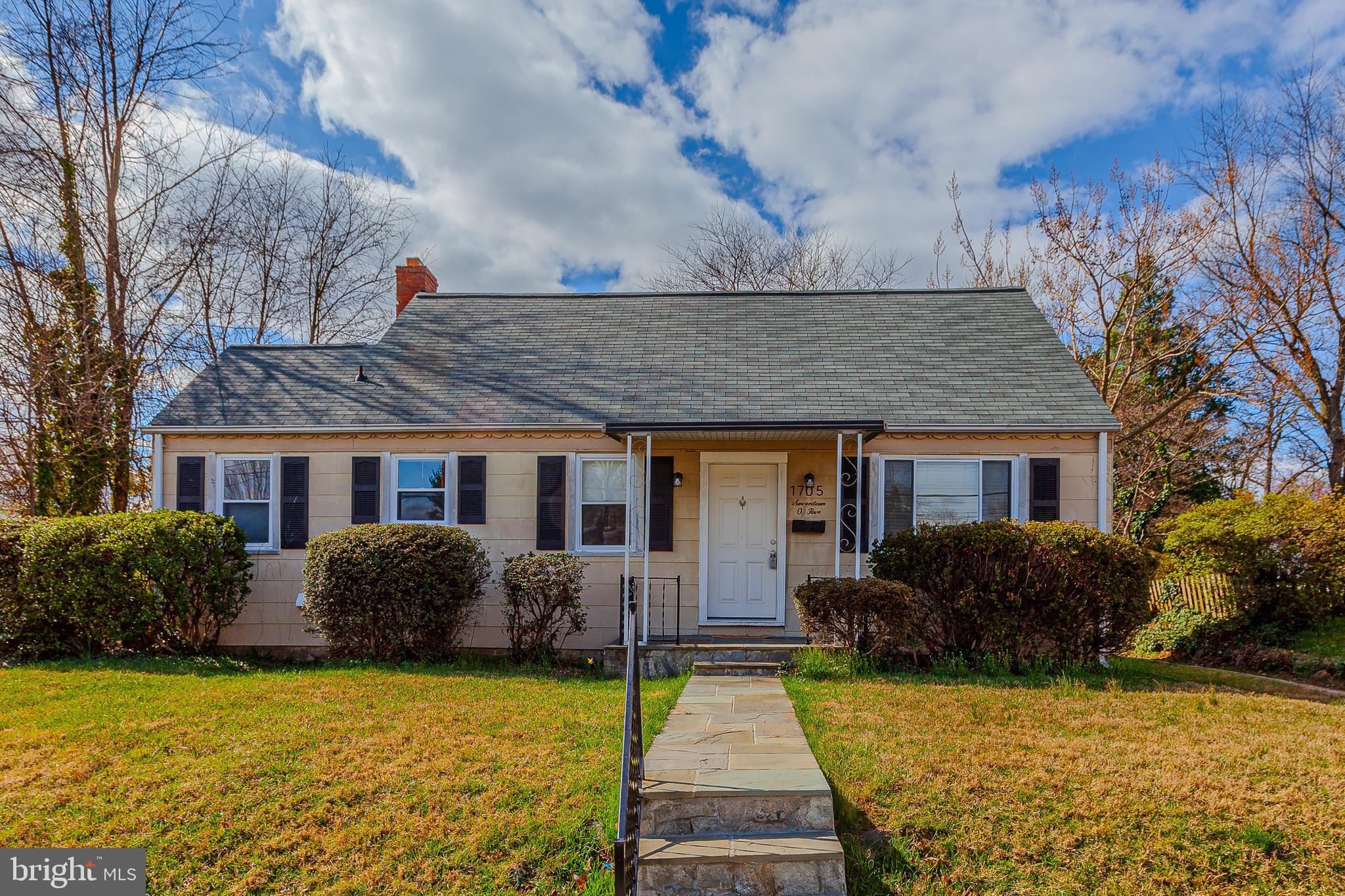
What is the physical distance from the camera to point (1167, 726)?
586 centimetres

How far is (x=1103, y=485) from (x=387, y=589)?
27.9 ft

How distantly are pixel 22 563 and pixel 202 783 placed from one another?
6.03 m

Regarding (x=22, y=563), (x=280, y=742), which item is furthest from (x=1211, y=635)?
(x=22, y=563)

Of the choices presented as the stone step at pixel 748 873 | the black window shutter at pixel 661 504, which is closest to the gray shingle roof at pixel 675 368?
the black window shutter at pixel 661 504

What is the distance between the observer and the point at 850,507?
367 inches

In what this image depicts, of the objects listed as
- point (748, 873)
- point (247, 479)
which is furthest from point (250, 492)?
point (748, 873)

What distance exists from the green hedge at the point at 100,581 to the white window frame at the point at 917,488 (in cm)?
802

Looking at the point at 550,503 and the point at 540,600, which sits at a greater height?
the point at 550,503

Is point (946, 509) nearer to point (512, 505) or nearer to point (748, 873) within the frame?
point (512, 505)

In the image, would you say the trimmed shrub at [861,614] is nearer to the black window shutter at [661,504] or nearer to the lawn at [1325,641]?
the black window shutter at [661,504]

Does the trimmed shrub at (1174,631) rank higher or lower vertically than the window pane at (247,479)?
lower

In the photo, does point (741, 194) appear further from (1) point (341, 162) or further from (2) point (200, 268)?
(2) point (200, 268)

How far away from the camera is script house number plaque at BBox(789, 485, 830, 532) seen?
9656 millimetres

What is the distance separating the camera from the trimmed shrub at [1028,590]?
25.5 feet
